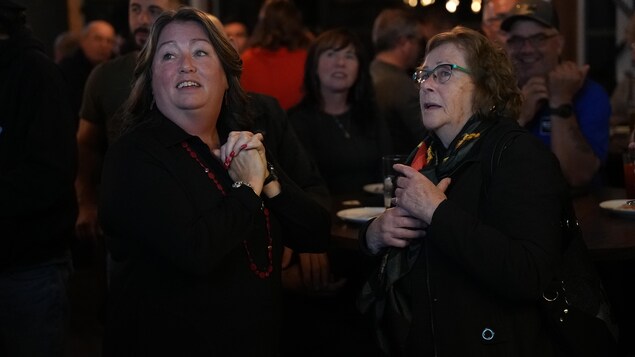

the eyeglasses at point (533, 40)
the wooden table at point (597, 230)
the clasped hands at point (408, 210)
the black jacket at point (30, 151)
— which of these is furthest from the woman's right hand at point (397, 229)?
the eyeglasses at point (533, 40)

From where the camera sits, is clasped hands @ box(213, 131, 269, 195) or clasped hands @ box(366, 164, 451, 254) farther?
clasped hands @ box(213, 131, 269, 195)

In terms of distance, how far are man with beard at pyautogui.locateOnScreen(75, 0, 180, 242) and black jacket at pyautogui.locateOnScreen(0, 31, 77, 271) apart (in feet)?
2.12

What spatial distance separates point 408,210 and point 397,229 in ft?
0.28

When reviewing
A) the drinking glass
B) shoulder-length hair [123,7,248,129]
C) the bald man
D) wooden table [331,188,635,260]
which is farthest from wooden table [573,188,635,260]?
the bald man

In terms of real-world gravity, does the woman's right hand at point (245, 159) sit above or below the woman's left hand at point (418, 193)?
above

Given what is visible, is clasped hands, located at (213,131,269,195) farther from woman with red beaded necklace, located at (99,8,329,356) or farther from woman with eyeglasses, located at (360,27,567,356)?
woman with eyeglasses, located at (360,27,567,356)

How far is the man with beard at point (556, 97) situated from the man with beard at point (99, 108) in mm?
1573

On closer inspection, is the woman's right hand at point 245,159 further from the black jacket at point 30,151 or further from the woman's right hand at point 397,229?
the black jacket at point 30,151

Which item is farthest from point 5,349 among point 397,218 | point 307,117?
point 307,117

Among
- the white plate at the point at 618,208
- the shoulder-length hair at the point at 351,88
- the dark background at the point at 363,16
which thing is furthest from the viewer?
the dark background at the point at 363,16

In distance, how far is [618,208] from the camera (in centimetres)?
307

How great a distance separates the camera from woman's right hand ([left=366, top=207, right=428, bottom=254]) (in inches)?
86.0

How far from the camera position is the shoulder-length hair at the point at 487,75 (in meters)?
2.21

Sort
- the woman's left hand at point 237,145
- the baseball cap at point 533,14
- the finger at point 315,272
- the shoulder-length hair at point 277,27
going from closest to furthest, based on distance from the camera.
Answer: the woman's left hand at point 237,145 → the finger at point 315,272 → the baseball cap at point 533,14 → the shoulder-length hair at point 277,27
